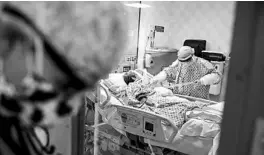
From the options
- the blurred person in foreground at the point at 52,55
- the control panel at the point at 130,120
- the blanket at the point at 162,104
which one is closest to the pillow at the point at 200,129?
the blanket at the point at 162,104

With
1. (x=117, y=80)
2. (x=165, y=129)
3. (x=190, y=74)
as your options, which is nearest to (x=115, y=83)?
(x=117, y=80)

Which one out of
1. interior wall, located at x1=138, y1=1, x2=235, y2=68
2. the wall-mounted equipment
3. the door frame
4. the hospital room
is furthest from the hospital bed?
the wall-mounted equipment

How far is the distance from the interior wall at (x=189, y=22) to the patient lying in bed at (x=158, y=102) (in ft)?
5.33

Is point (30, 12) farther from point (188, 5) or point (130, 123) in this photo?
point (188, 5)

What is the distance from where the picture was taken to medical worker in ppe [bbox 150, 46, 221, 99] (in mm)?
2703

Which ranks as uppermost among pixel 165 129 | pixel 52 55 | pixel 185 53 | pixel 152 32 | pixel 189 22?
pixel 189 22

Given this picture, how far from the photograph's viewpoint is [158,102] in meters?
2.32

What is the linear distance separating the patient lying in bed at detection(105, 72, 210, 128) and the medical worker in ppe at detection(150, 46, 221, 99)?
30 centimetres

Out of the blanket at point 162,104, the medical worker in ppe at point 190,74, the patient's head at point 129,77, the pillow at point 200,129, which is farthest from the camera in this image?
the patient's head at point 129,77

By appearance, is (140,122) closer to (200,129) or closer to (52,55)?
(200,129)

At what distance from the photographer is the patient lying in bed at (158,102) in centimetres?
215

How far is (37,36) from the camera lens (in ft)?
1.38

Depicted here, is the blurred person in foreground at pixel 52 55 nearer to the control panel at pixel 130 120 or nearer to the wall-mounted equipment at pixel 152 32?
the control panel at pixel 130 120

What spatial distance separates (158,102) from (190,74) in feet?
2.26
